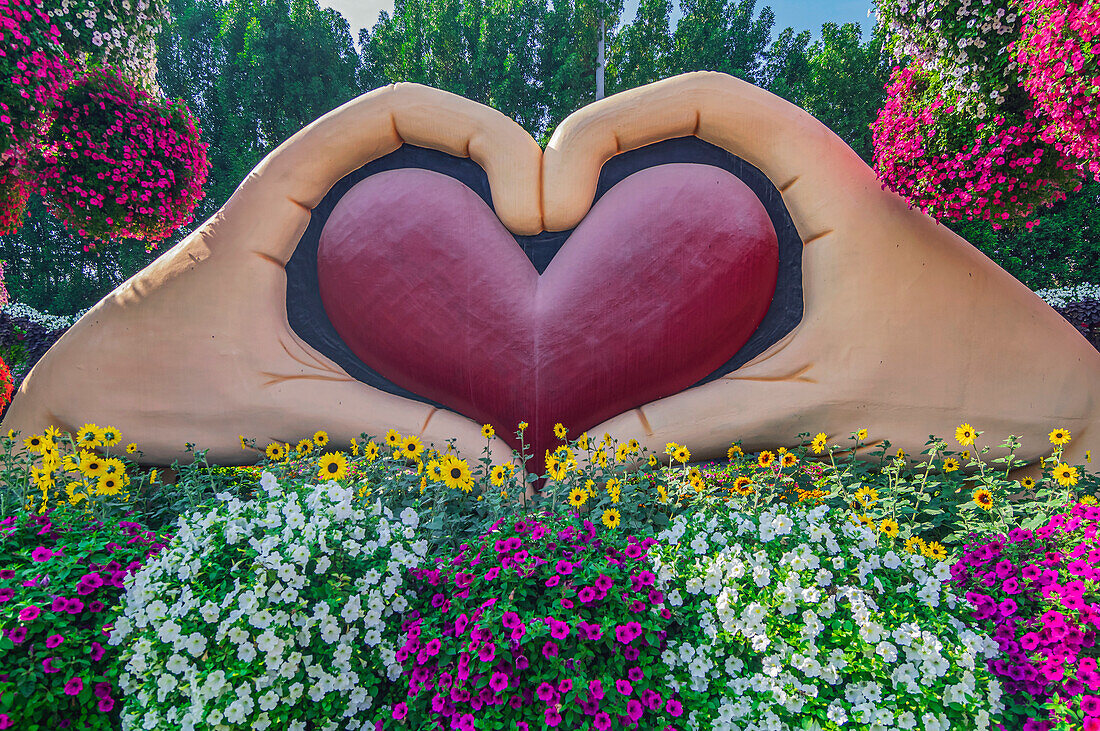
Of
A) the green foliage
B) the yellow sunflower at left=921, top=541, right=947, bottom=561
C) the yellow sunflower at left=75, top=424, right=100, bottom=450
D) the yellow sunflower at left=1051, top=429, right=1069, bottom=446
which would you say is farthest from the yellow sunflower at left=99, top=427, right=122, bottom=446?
the green foliage

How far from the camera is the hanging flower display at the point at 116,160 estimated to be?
3.29 meters

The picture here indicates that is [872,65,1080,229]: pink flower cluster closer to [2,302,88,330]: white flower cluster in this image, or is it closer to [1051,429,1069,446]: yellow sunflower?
[1051,429,1069,446]: yellow sunflower

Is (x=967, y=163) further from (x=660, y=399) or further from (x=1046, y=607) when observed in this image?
(x=1046, y=607)

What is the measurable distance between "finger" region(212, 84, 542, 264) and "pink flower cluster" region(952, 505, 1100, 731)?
2.38 m

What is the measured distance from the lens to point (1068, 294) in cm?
789

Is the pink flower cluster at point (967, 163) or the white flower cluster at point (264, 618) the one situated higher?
the pink flower cluster at point (967, 163)

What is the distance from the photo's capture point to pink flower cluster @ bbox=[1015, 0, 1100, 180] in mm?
2164

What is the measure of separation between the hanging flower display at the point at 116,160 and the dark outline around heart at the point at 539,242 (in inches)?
45.8

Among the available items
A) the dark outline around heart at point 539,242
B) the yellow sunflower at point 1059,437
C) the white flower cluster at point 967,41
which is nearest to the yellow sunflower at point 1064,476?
the yellow sunflower at point 1059,437

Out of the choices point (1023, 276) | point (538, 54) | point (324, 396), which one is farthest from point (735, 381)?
point (538, 54)

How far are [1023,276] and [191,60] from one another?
14603 mm

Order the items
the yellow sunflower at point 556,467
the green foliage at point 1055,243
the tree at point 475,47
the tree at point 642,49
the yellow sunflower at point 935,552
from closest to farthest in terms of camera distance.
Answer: the yellow sunflower at point 935,552
the yellow sunflower at point 556,467
the green foliage at point 1055,243
the tree at point 475,47
the tree at point 642,49

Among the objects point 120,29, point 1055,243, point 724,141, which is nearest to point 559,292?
point 724,141

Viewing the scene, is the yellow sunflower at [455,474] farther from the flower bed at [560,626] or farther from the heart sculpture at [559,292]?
the heart sculpture at [559,292]
